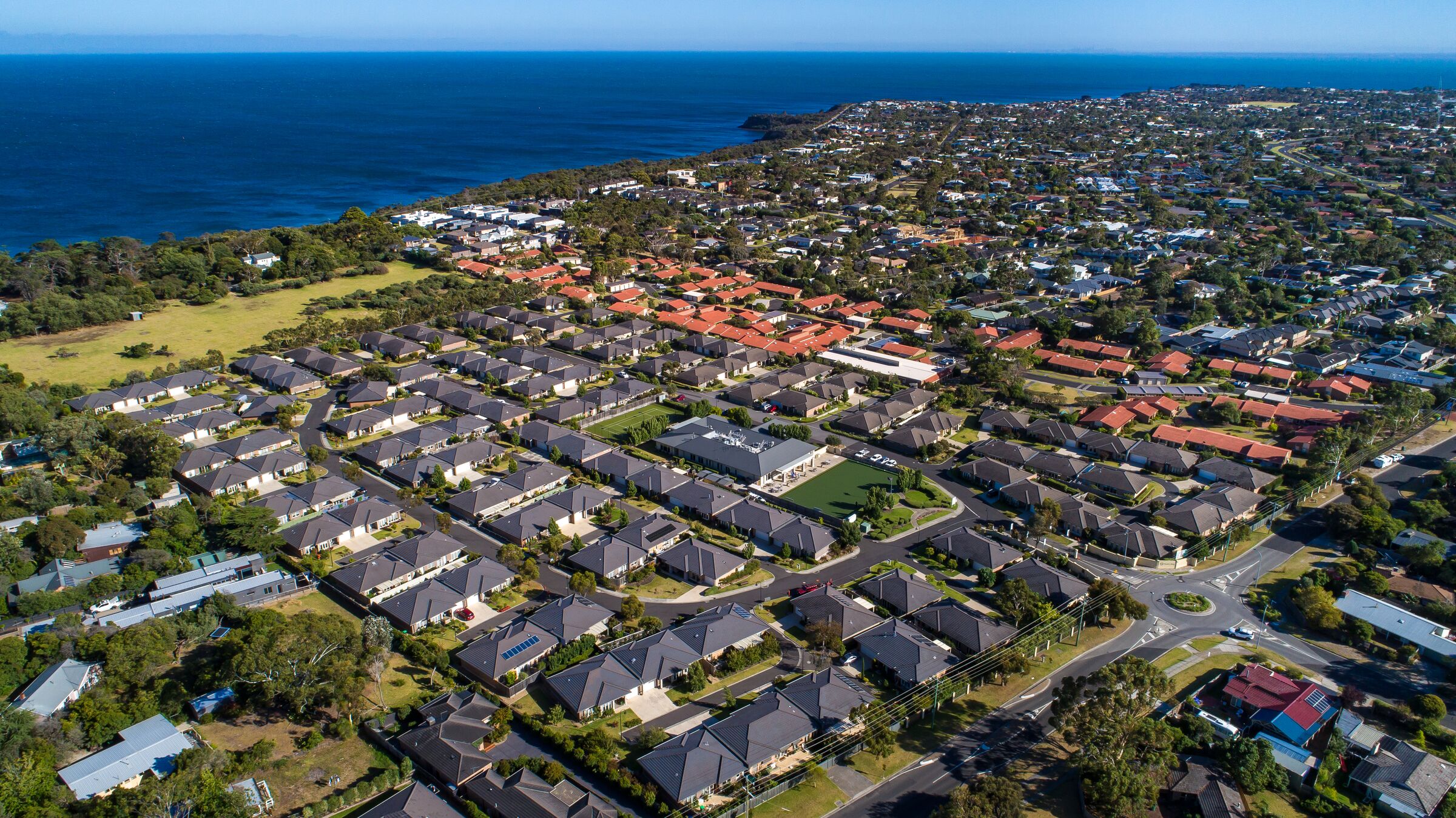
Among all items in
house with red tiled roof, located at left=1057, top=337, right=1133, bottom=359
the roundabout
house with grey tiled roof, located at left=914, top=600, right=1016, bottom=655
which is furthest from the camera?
house with red tiled roof, located at left=1057, top=337, right=1133, bottom=359

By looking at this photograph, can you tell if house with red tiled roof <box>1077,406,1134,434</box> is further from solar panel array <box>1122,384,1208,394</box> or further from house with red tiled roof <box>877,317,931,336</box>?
house with red tiled roof <box>877,317,931,336</box>

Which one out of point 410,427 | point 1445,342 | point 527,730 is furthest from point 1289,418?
point 410,427

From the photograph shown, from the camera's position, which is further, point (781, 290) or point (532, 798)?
point (781, 290)

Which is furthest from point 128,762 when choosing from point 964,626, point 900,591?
point 964,626

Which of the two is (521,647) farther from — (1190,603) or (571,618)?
(1190,603)

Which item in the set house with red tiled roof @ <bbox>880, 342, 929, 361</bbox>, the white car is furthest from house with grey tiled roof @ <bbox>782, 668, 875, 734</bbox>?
house with red tiled roof @ <bbox>880, 342, 929, 361</bbox>

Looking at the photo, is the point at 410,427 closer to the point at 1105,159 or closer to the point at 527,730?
the point at 527,730
